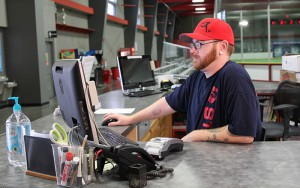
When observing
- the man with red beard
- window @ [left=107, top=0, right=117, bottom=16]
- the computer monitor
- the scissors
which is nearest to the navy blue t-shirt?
the man with red beard

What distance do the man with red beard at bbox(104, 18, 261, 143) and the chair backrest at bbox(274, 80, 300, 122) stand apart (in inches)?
79.0

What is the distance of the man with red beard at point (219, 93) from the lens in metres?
1.80

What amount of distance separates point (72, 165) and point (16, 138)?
53 centimetres

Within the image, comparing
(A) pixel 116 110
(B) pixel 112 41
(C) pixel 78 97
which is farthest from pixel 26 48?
(C) pixel 78 97

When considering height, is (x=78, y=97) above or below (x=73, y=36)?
below

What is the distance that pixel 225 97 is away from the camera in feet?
6.32

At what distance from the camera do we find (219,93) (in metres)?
1.97

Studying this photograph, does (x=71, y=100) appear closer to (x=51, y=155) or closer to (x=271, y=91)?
(x=51, y=155)

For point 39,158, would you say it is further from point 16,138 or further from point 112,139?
point 112,139

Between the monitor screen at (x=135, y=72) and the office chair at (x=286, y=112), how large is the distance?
158 centimetres

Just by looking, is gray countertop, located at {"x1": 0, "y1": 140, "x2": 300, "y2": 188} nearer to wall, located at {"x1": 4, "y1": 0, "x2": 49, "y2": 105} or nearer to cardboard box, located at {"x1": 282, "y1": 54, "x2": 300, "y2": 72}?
cardboard box, located at {"x1": 282, "y1": 54, "x2": 300, "y2": 72}

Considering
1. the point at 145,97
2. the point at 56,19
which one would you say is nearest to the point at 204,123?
the point at 145,97

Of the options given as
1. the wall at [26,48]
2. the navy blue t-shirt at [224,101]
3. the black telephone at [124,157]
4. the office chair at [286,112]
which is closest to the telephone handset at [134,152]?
the black telephone at [124,157]

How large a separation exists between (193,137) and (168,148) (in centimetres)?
36
